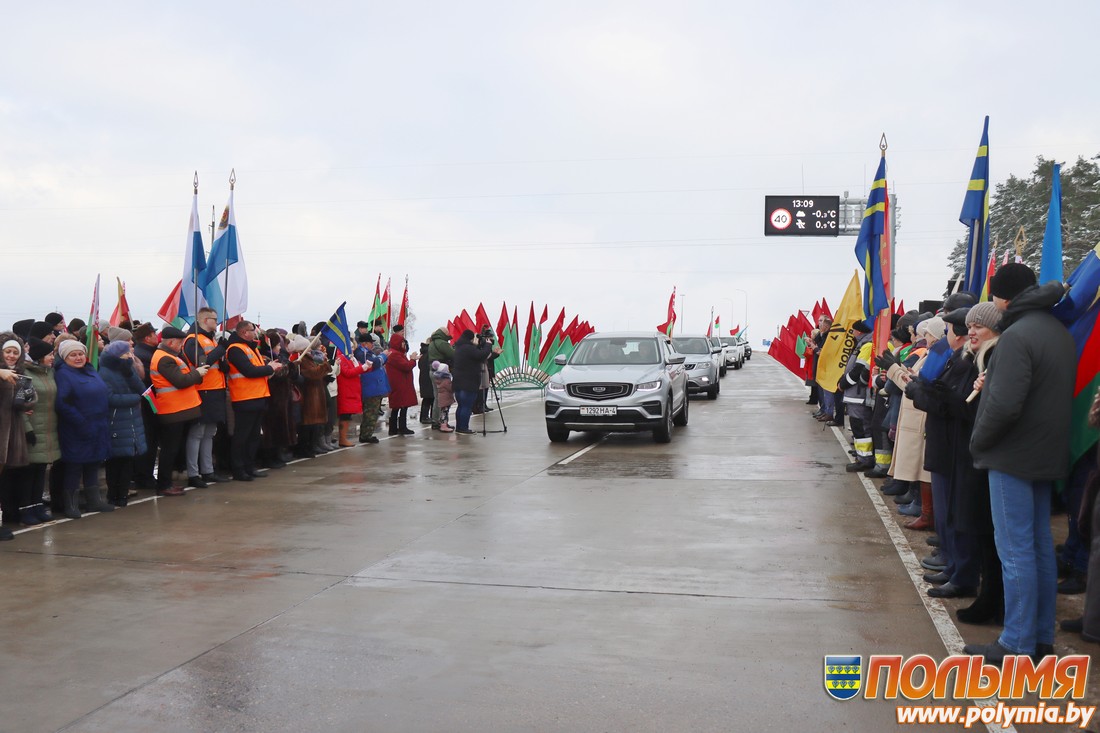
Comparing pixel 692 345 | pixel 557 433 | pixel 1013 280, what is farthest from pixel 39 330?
pixel 692 345

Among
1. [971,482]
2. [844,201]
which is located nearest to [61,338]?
[971,482]

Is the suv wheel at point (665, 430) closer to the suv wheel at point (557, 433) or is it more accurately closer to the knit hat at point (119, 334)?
the suv wheel at point (557, 433)

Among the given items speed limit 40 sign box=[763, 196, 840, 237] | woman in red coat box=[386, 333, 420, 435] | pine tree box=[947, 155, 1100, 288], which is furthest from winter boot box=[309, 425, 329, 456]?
pine tree box=[947, 155, 1100, 288]

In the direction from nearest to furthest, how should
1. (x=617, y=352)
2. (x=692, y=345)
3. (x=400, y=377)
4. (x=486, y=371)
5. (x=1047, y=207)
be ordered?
(x=617, y=352), (x=400, y=377), (x=486, y=371), (x=692, y=345), (x=1047, y=207)

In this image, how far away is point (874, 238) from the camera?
36.3 feet

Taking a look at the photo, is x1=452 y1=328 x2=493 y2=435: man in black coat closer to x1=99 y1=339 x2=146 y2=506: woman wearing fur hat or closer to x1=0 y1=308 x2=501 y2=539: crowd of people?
x1=0 y1=308 x2=501 y2=539: crowd of people

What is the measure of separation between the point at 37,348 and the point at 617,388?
8.56 metres

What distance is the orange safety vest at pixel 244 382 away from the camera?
37.9 feet

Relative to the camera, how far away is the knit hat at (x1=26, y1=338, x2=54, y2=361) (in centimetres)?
916

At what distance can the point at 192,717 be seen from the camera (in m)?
4.45

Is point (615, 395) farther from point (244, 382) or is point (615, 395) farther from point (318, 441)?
point (244, 382)

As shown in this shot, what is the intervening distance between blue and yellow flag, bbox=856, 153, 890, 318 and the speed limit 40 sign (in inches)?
1006

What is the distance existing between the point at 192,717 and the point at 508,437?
12.3 metres

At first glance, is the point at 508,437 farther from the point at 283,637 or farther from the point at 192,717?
the point at 192,717
